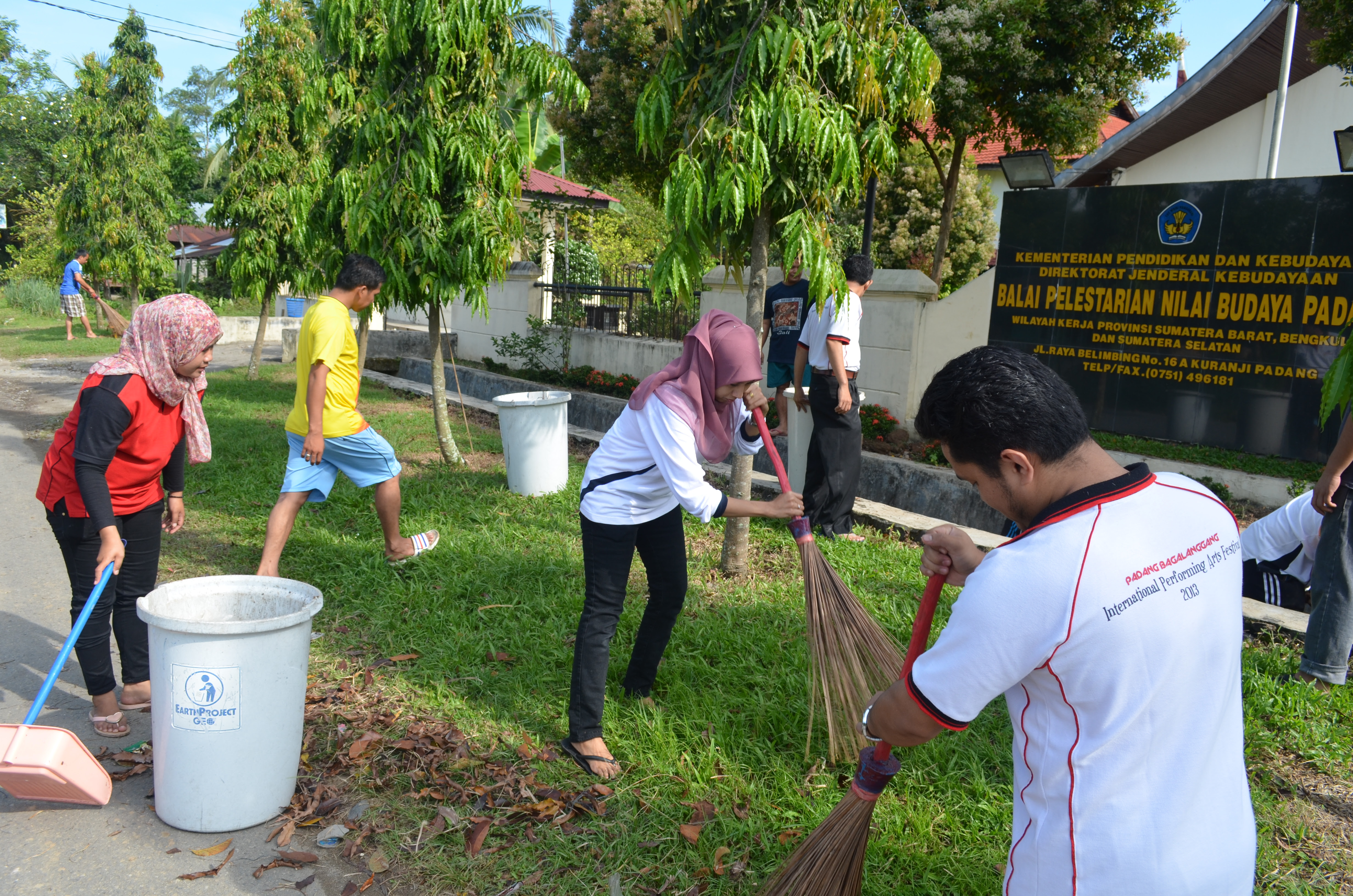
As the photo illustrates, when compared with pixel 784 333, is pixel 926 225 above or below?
above

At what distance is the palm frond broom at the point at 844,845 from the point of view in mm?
1959

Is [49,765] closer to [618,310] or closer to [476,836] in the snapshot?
[476,836]

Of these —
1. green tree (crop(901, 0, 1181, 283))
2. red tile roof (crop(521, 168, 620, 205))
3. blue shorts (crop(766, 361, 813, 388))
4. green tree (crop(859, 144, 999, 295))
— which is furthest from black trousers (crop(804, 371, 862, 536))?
green tree (crop(859, 144, 999, 295))

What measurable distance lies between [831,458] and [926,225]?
13912mm

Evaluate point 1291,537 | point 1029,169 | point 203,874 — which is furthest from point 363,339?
point 1291,537

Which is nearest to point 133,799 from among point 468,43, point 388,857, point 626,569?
point 388,857

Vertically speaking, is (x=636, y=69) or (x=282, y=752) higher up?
(x=636, y=69)

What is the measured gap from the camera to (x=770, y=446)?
136 inches

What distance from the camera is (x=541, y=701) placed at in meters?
3.78

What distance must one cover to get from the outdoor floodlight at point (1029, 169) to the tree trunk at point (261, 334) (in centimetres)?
1015

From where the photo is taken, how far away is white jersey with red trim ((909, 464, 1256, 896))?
4.51ft

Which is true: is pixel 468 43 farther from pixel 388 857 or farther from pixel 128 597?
pixel 388 857

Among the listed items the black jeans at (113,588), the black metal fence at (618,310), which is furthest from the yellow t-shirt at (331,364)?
the black metal fence at (618,310)

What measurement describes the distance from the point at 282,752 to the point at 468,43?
19.0ft
